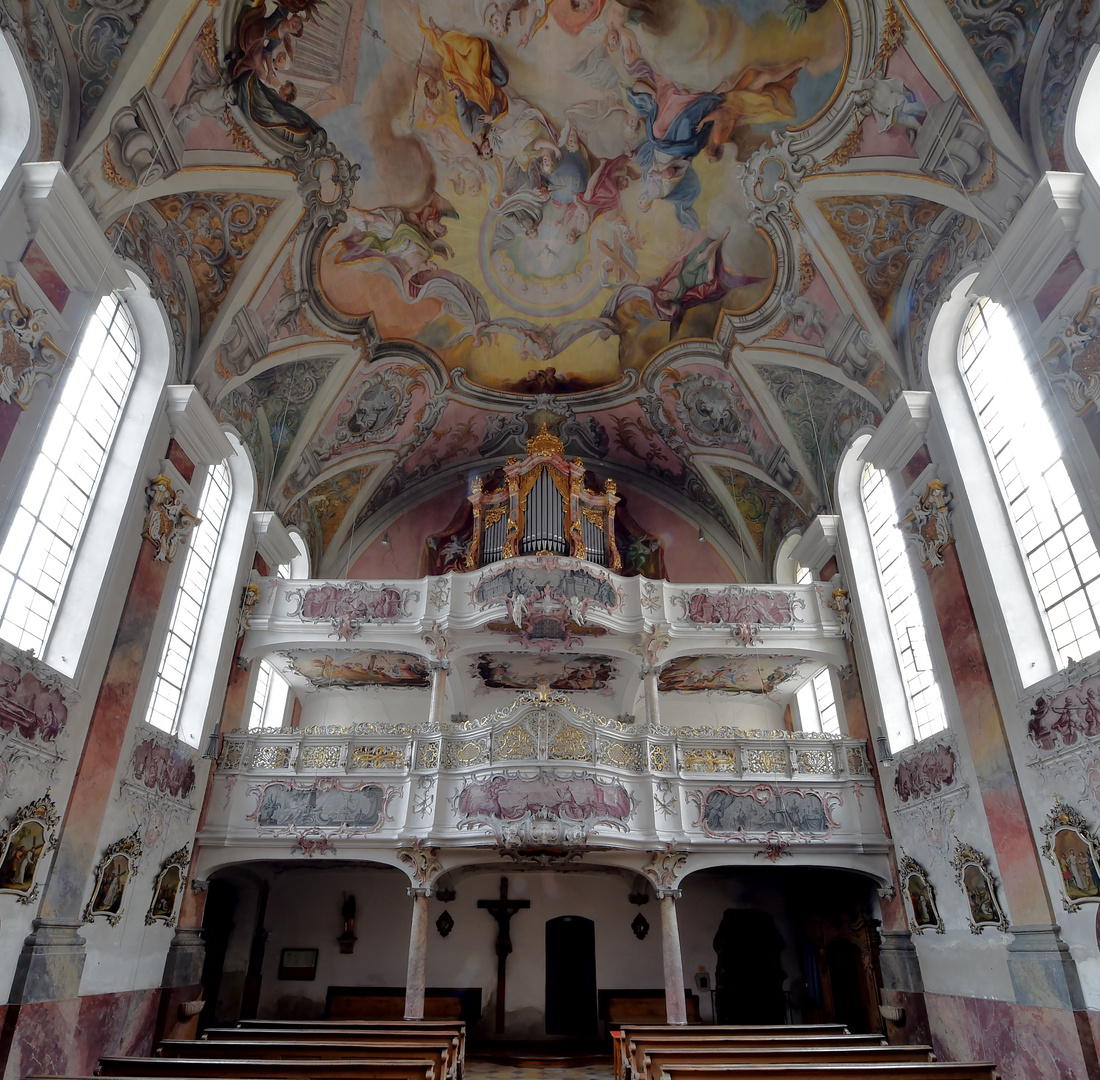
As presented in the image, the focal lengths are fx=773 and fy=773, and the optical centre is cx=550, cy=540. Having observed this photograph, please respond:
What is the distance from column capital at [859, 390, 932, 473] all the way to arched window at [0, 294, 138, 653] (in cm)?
1283

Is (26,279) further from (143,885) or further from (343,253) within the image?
(143,885)

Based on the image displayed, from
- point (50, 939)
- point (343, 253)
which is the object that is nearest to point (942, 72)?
point (343, 253)

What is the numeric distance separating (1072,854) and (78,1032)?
42.0ft

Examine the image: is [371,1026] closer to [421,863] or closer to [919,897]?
[421,863]

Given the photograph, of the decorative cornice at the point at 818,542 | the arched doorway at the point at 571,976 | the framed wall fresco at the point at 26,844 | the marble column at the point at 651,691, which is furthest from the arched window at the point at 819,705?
the framed wall fresco at the point at 26,844

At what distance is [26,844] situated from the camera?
31.0ft

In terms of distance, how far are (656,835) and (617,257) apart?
11.3 m

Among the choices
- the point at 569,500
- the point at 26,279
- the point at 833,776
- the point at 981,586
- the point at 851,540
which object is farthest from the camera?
the point at 569,500

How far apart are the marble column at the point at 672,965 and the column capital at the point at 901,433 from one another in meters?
8.55

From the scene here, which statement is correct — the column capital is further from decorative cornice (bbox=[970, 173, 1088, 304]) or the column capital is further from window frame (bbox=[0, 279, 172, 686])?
window frame (bbox=[0, 279, 172, 686])

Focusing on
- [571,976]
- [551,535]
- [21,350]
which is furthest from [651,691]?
[21,350]

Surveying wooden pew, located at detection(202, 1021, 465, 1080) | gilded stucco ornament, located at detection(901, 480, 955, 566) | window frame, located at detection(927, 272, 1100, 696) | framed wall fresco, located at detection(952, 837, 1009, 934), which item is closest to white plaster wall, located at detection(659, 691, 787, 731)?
gilded stucco ornament, located at detection(901, 480, 955, 566)

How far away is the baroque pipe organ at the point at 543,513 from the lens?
1708cm

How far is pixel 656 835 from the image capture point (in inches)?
523
